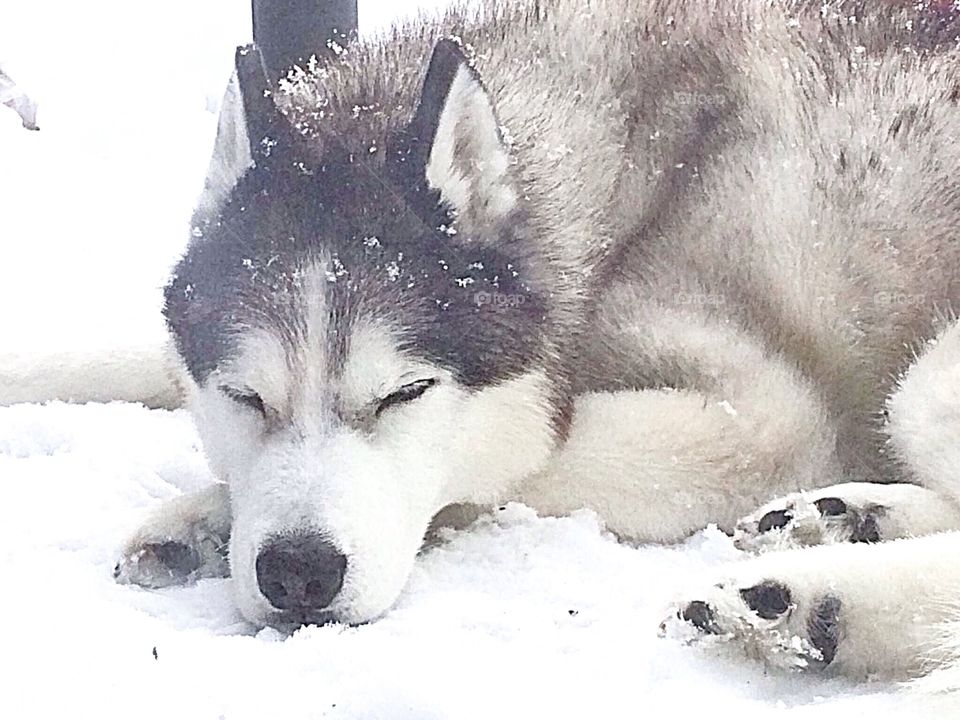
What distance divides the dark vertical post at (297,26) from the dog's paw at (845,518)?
185 centimetres

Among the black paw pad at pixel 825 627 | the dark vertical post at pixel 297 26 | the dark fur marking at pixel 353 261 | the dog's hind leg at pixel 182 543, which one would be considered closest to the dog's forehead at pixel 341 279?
the dark fur marking at pixel 353 261

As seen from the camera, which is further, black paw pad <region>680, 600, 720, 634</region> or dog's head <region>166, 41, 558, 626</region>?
dog's head <region>166, 41, 558, 626</region>

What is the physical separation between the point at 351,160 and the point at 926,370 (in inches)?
48.4

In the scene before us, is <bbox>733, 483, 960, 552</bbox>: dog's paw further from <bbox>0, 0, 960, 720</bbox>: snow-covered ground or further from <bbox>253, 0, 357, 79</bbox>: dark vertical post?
<bbox>253, 0, 357, 79</bbox>: dark vertical post

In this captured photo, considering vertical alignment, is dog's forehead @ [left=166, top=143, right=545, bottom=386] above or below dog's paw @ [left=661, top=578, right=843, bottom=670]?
above

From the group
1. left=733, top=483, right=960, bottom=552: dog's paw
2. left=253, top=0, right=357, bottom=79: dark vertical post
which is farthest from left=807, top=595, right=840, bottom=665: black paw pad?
left=253, top=0, right=357, bottom=79: dark vertical post

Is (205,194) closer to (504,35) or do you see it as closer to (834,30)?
(504,35)

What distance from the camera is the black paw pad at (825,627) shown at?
70.1 inches

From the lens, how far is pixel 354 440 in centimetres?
213

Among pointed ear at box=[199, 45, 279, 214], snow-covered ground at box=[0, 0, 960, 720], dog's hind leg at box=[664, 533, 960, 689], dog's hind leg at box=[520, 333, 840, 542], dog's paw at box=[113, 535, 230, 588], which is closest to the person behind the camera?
snow-covered ground at box=[0, 0, 960, 720]

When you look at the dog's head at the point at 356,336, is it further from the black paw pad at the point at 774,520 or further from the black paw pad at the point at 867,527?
the black paw pad at the point at 867,527

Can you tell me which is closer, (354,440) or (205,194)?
(354,440)

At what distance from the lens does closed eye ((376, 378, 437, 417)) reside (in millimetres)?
2199

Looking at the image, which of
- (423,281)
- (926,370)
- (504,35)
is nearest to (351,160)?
(423,281)
